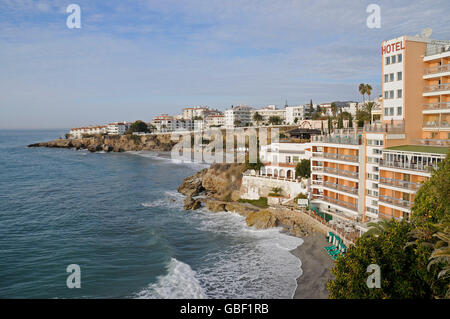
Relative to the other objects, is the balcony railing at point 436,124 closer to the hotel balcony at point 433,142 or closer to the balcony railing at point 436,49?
the hotel balcony at point 433,142

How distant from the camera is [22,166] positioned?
104875 millimetres

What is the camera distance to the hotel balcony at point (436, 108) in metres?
32.9

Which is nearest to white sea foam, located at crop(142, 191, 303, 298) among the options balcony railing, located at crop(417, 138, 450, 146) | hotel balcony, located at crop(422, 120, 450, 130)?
balcony railing, located at crop(417, 138, 450, 146)

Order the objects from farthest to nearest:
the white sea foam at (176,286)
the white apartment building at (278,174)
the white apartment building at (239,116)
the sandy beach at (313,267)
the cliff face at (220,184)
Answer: the white apartment building at (239,116), the cliff face at (220,184), the white apartment building at (278,174), the white sea foam at (176,286), the sandy beach at (313,267)

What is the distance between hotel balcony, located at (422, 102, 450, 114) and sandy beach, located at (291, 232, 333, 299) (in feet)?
54.5

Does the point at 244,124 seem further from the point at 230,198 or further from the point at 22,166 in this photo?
the point at 230,198

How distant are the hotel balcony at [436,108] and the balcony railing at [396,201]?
1043 centimetres

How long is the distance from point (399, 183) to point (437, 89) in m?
11.4

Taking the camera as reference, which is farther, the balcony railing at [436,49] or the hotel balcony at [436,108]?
the balcony railing at [436,49]

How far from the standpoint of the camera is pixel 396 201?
30.2m

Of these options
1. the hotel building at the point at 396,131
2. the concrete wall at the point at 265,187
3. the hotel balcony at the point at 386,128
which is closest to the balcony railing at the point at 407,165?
the hotel building at the point at 396,131

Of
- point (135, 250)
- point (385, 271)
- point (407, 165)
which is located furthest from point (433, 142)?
point (135, 250)

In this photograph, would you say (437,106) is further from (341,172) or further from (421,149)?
(341,172)
